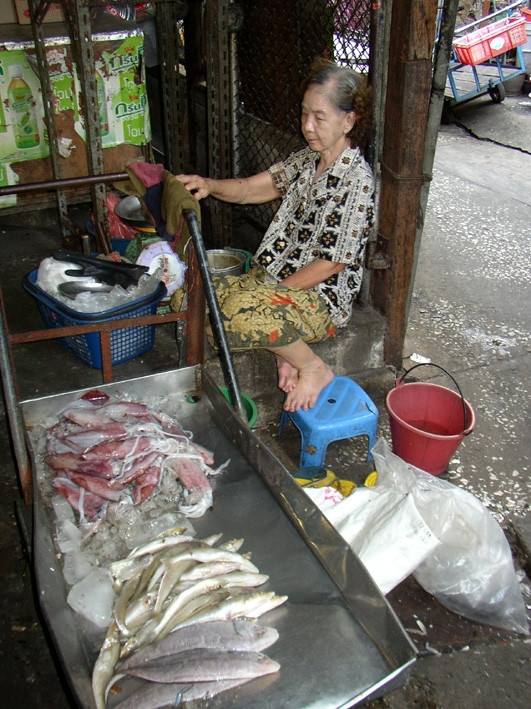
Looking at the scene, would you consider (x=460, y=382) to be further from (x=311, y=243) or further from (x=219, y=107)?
(x=219, y=107)

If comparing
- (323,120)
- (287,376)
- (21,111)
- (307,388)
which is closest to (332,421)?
(307,388)

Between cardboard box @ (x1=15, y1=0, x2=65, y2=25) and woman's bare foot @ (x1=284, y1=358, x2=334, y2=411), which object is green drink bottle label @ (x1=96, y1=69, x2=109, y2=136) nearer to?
cardboard box @ (x1=15, y1=0, x2=65, y2=25)

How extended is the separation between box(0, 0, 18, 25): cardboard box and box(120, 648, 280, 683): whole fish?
537 cm

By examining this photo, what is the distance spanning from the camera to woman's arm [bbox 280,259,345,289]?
335cm

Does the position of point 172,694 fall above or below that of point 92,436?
below

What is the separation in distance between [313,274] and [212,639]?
80.1 inches

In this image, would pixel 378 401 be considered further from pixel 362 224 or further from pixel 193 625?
pixel 193 625

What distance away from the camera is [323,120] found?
3154 millimetres

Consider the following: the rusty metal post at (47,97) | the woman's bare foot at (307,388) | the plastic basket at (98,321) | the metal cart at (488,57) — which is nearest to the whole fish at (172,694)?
the woman's bare foot at (307,388)

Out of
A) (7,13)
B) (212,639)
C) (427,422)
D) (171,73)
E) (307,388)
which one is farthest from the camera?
(7,13)

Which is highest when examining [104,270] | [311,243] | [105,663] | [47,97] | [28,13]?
[28,13]

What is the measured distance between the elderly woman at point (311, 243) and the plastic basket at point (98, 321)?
1.41 ft

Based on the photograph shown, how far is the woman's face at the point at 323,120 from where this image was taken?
3.11 m

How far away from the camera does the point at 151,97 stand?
23.7ft
